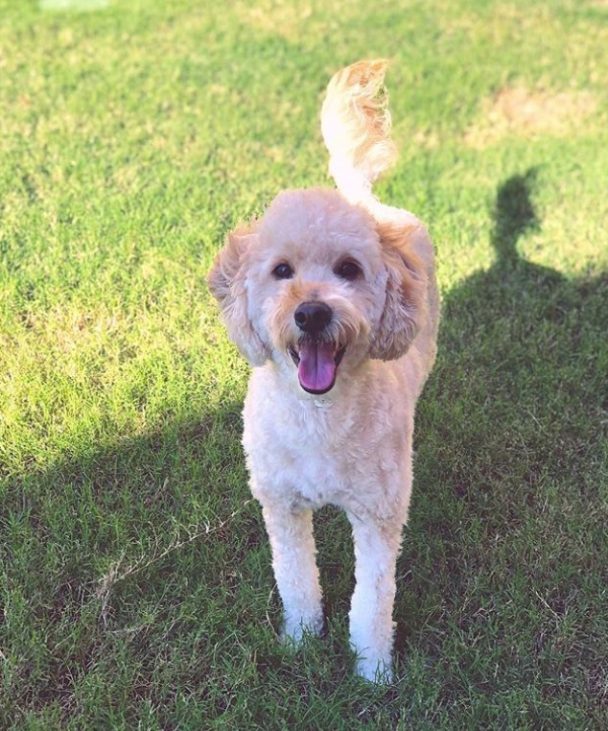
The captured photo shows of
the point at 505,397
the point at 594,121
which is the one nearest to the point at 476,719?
the point at 505,397

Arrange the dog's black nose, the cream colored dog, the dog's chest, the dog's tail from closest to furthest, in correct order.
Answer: the dog's black nose
the cream colored dog
the dog's chest
the dog's tail

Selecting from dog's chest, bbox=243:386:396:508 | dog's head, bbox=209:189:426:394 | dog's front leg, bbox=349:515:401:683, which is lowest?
dog's front leg, bbox=349:515:401:683

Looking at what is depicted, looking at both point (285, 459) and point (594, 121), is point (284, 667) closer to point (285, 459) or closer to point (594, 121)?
point (285, 459)

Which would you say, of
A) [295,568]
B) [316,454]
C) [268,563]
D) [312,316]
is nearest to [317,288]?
[312,316]

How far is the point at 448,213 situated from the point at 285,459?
295 centimetres

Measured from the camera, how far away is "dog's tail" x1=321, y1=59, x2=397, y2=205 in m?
3.00

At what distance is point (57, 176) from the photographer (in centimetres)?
472

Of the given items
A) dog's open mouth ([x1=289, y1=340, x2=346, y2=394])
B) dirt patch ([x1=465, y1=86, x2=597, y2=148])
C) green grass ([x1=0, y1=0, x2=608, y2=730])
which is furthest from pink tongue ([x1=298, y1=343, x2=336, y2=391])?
dirt patch ([x1=465, y1=86, x2=597, y2=148])

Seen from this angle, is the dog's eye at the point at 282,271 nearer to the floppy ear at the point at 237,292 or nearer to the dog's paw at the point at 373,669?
the floppy ear at the point at 237,292

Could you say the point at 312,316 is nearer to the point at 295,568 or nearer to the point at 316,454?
the point at 316,454

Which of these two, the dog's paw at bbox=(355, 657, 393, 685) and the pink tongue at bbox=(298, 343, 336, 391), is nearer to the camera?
the pink tongue at bbox=(298, 343, 336, 391)

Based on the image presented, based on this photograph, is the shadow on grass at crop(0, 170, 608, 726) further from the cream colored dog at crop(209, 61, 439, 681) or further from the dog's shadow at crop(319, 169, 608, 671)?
the cream colored dog at crop(209, 61, 439, 681)

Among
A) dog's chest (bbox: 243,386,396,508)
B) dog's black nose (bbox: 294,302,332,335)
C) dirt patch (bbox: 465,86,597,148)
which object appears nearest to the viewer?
dog's black nose (bbox: 294,302,332,335)

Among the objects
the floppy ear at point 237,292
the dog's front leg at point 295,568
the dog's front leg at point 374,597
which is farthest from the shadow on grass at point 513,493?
the floppy ear at point 237,292
